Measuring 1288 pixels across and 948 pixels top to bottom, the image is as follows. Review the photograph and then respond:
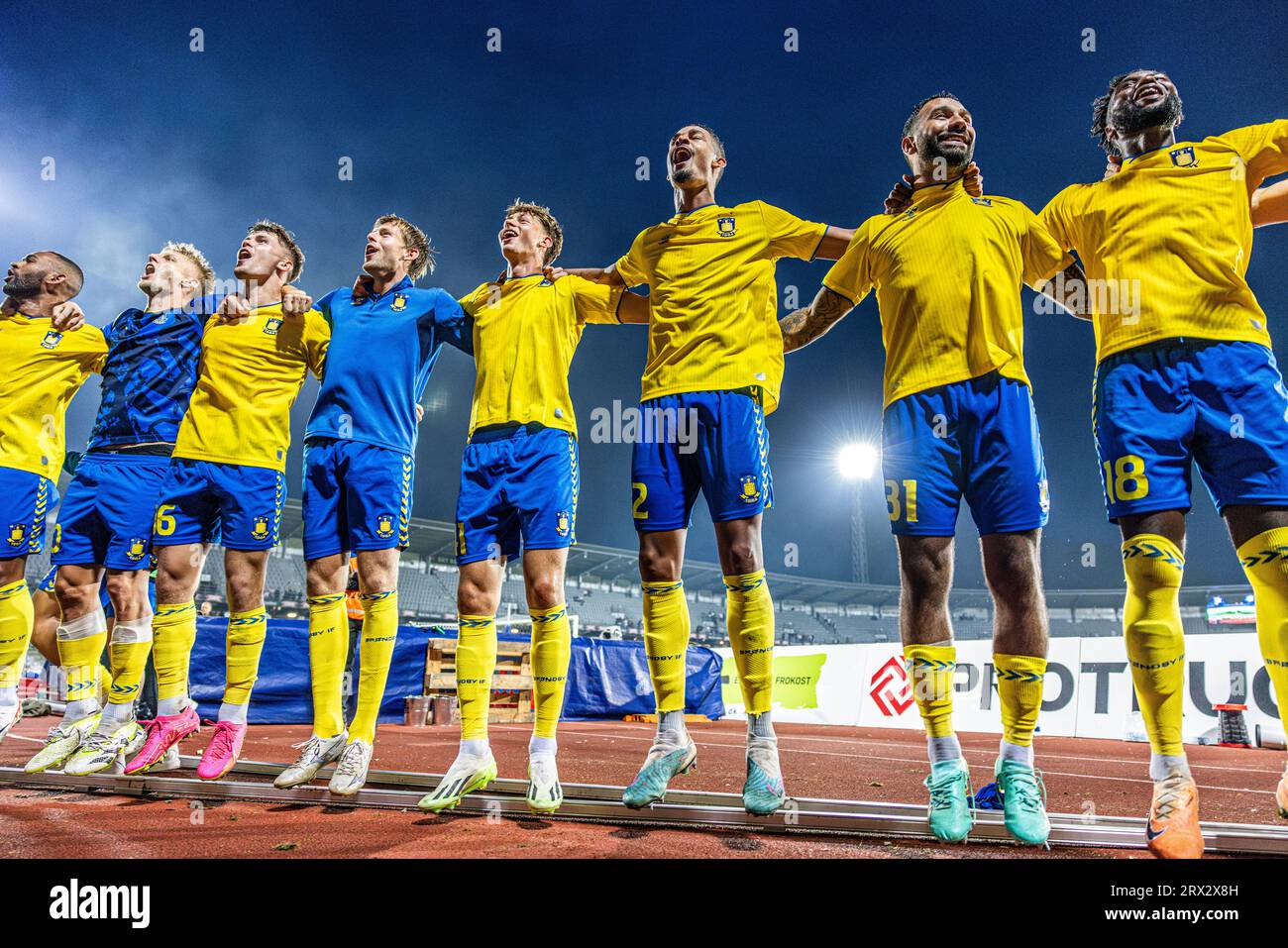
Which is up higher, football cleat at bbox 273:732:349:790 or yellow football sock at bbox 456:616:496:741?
yellow football sock at bbox 456:616:496:741

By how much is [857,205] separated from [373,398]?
2801cm

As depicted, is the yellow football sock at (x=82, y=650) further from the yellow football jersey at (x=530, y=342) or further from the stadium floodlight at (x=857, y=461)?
the stadium floodlight at (x=857, y=461)

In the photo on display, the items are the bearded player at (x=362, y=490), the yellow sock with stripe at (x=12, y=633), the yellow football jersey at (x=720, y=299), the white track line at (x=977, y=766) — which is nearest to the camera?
the yellow football jersey at (x=720, y=299)

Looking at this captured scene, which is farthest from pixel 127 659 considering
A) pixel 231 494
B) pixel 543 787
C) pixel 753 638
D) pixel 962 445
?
pixel 962 445

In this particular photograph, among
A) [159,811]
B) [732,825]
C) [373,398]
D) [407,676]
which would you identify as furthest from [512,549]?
[407,676]

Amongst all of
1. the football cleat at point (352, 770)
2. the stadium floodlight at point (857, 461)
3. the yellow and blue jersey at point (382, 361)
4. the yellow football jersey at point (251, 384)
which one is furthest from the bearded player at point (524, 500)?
the stadium floodlight at point (857, 461)

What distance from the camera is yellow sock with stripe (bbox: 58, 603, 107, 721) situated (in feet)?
14.6

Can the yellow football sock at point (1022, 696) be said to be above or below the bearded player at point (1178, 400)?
below

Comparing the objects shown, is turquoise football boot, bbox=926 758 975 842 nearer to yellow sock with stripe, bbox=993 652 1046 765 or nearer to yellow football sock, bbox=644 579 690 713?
yellow sock with stripe, bbox=993 652 1046 765

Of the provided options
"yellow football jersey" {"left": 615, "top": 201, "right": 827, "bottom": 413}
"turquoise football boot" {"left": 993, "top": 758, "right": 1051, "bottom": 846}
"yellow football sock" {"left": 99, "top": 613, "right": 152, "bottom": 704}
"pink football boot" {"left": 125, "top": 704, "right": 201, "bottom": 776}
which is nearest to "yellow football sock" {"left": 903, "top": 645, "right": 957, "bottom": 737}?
"turquoise football boot" {"left": 993, "top": 758, "right": 1051, "bottom": 846}

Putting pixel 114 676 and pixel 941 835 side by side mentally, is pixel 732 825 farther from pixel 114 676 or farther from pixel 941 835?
pixel 114 676

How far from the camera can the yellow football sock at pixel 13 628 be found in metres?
4.53

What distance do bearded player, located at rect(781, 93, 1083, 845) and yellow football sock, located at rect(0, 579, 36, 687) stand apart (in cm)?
544

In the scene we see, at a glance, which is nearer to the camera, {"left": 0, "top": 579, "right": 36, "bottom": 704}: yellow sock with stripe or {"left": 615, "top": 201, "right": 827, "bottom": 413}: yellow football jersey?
{"left": 615, "top": 201, "right": 827, "bottom": 413}: yellow football jersey
